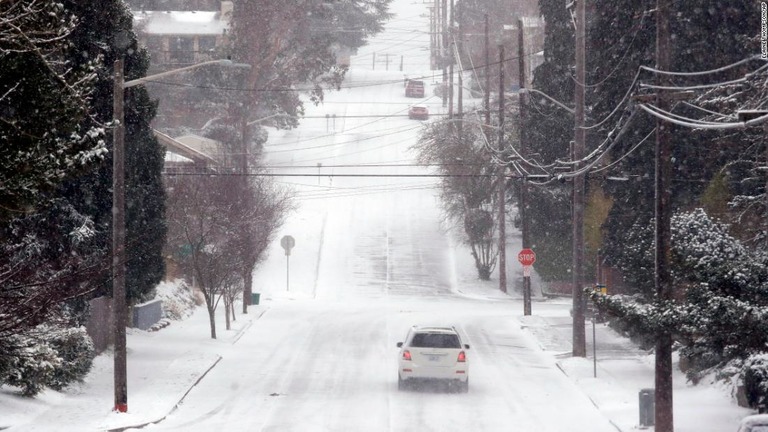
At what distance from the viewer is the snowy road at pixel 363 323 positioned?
2267cm

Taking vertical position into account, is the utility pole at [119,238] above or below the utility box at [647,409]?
above

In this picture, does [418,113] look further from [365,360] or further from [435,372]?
[435,372]

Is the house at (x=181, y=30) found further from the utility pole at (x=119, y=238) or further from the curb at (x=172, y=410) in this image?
the utility pole at (x=119, y=238)

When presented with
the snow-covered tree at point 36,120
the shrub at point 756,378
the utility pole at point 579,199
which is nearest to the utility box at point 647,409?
the shrub at point 756,378

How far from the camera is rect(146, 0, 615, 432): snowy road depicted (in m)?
22.7

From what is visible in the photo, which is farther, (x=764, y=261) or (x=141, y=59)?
(x=141, y=59)

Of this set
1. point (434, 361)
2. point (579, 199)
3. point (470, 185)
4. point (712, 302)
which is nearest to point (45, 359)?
point (434, 361)

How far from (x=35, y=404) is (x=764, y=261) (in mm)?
14552

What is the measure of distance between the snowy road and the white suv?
0.49 m

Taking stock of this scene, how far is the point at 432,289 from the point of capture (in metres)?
53.2

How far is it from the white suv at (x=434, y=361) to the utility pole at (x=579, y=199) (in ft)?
17.5

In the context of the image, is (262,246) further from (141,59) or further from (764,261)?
(764,261)

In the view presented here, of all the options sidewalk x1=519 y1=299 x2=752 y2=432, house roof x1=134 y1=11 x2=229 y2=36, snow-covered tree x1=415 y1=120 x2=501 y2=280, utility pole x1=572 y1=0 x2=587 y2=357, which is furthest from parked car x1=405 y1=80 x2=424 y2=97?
utility pole x1=572 y1=0 x2=587 y2=357

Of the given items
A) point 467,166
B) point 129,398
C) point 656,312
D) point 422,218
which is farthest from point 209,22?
point 656,312
